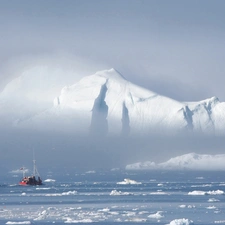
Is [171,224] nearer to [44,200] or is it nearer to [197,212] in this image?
[197,212]

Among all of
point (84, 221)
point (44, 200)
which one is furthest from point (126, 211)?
point (44, 200)

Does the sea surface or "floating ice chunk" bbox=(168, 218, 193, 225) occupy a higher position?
the sea surface

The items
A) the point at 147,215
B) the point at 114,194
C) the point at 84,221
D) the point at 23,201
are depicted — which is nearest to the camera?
the point at 84,221

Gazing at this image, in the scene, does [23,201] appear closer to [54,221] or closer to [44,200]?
[44,200]

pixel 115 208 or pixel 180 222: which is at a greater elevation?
pixel 115 208

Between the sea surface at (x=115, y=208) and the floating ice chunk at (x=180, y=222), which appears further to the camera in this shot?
the sea surface at (x=115, y=208)

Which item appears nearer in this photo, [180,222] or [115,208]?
[180,222]

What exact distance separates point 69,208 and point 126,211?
26.4ft

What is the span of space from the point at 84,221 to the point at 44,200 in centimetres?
3165

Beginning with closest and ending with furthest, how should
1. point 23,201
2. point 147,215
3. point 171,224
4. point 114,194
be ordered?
point 171,224
point 147,215
point 23,201
point 114,194

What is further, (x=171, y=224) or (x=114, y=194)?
(x=114, y=194)

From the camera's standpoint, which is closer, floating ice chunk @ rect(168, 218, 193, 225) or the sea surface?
floating ice chunk @ rect(168, 218, 193, 225)

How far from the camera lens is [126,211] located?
289 ft

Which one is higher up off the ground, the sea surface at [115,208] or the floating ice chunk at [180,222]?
the sea surface at [115,208]
